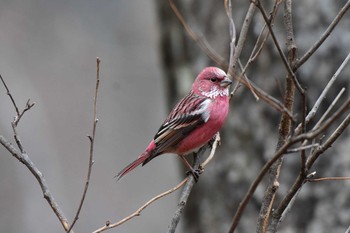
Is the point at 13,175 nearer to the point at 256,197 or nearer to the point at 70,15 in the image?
the point at 70,15

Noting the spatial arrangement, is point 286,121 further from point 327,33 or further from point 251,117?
point 251,117

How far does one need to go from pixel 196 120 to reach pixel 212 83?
305 millimetres

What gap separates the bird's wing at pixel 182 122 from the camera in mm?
6176

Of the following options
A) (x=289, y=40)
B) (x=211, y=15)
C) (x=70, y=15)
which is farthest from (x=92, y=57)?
(x=289, y=40)

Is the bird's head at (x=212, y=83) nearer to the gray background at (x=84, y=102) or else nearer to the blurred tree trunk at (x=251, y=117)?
the blurred tree trunk at (x=251, y=117)

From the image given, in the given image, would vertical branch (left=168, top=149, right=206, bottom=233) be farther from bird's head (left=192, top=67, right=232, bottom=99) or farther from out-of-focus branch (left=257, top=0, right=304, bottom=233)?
bird's head (left=192, top=67, right=232, bottom=99)

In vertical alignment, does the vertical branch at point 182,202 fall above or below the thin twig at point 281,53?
below

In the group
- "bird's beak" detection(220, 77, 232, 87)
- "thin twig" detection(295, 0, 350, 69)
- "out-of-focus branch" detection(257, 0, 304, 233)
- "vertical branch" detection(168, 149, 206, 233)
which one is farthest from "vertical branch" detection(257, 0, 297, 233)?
"bird's beak" detection(220, 77, 232, 87)

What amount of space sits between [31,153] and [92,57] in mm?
2419

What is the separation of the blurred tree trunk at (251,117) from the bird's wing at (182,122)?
100 centimetres

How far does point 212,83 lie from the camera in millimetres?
6188

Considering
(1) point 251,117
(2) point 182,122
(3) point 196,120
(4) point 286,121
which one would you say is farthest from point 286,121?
(1) point 251,117

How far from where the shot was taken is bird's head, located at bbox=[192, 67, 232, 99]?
612 cm

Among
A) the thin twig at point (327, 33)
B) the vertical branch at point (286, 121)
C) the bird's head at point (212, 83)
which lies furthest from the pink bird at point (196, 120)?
the thin twig at point (327, 33)
